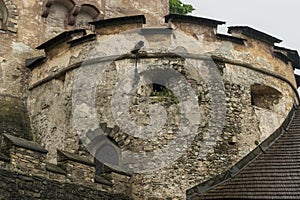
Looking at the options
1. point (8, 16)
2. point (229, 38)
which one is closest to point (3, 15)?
point (8, 16)

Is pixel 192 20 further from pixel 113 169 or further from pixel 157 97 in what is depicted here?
pixel 113 169

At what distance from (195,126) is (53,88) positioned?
3705mm

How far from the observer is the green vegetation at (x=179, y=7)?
65.3ft

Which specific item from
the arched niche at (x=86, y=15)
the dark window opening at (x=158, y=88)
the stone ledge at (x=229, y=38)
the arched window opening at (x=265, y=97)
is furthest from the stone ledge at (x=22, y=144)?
the arched niche at (x=86, y=15)

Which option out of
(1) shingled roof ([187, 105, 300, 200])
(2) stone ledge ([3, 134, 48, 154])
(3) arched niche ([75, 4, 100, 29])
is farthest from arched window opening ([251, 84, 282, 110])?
(2) stone ledge ([3, 134, 48, 154])

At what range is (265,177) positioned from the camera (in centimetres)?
966

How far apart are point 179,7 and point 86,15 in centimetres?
468

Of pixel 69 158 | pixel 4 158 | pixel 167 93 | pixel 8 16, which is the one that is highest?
pixel 8 16

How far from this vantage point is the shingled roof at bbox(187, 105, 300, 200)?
924cm

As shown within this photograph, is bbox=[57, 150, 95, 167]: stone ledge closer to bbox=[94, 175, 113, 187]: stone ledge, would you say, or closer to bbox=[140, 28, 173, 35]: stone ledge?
bbox=[94, 175, 113, 187]: stone ledge

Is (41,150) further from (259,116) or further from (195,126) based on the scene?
(259,116)

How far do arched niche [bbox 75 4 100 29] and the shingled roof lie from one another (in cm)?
749

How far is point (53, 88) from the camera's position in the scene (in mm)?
13352

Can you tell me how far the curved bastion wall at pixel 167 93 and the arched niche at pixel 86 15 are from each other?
2.72 meters
